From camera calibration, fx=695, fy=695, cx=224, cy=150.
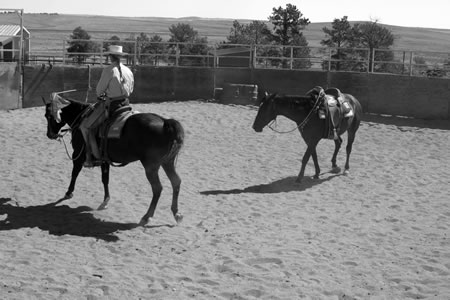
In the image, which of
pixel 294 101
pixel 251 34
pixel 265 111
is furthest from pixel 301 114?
pixel 251 34

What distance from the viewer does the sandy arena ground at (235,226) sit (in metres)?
6.19

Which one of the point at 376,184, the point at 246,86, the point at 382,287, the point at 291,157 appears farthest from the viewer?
the point at 246,86

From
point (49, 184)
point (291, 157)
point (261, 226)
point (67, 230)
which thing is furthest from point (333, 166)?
point (67, 230)

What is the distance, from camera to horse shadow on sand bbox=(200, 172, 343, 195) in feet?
34.8

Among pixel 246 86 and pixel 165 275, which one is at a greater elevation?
pixel 246 86

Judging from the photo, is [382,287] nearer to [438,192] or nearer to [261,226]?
[261,226]

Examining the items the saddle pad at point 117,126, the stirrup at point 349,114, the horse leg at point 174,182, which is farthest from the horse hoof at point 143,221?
the stirrup at point 349,114

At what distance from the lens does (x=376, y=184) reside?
37.3 feet

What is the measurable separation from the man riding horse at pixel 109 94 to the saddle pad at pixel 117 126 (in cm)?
17

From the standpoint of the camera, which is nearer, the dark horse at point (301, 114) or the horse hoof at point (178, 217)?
the horse hoof at point (178, 217)

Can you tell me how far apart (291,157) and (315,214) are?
4141 millimetres

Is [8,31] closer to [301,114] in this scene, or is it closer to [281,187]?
[301,114]

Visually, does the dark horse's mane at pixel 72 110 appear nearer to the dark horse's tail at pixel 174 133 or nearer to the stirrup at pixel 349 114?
the dark horse's tail at pixel 174 133

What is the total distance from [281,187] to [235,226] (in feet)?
9.07
